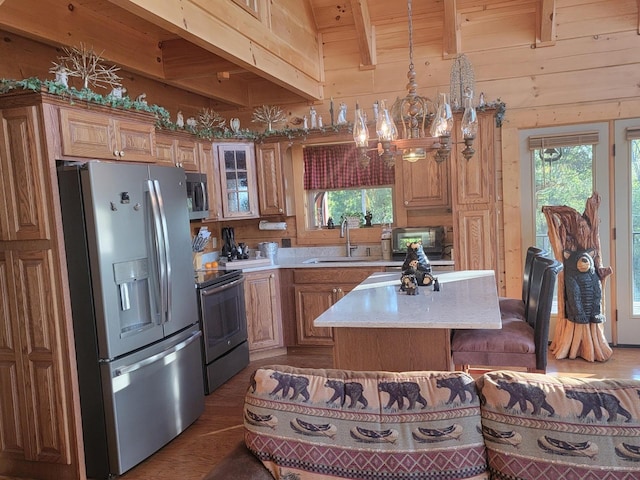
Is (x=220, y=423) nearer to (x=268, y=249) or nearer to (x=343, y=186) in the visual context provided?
(x=268, y=249)

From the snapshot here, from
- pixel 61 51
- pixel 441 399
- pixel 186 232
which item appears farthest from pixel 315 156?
pixel 441 399

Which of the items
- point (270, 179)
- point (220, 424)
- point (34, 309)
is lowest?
point (220, 424)

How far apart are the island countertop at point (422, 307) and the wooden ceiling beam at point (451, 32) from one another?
8.01ft

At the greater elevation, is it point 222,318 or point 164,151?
point 164,151

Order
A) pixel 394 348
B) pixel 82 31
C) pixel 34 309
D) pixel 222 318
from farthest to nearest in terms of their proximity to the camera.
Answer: pixel 222 318
pixel 82 31
pixel 34 309
pixel 394 348

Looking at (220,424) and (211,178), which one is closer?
(220,424)

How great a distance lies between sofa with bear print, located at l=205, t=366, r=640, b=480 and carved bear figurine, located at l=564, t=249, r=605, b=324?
9.36ft

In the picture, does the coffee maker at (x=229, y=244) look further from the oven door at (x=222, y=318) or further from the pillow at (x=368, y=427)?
the pillow at (x=368, y=427)

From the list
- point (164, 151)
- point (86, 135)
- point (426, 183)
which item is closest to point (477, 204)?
point (426, 183)

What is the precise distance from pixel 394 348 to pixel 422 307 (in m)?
0.27

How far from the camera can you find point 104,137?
112 inches

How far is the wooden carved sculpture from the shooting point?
4086 mm

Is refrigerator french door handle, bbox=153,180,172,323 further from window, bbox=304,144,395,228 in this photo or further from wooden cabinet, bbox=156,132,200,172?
window, bbox=304,144,395,228

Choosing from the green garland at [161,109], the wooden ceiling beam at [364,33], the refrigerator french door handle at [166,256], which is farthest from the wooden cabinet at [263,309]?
the wooden ceiling beam at [364,33]
